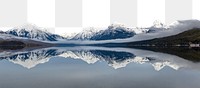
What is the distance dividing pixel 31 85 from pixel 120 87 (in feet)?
42.7

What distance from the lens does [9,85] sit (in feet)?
164

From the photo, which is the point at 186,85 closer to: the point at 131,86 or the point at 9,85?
the point at 131,86

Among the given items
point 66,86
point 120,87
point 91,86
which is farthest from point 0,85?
point 120,87

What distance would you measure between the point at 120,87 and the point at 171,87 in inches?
294

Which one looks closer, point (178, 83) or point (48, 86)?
point (48, 86)

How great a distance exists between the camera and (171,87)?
4956 cm

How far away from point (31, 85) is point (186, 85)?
23122mm

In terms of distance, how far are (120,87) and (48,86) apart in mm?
10267

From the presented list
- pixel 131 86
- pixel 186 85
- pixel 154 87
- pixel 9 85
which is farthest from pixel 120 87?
pixel 9 85

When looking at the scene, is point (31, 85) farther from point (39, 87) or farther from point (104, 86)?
point (104, 86)

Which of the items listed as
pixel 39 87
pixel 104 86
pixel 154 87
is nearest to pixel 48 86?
pixel 39 87

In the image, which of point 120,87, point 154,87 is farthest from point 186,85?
point 120,87

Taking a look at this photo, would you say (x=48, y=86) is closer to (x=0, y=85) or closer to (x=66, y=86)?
(x=66, y=86)

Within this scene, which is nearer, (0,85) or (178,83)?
(0,85)
